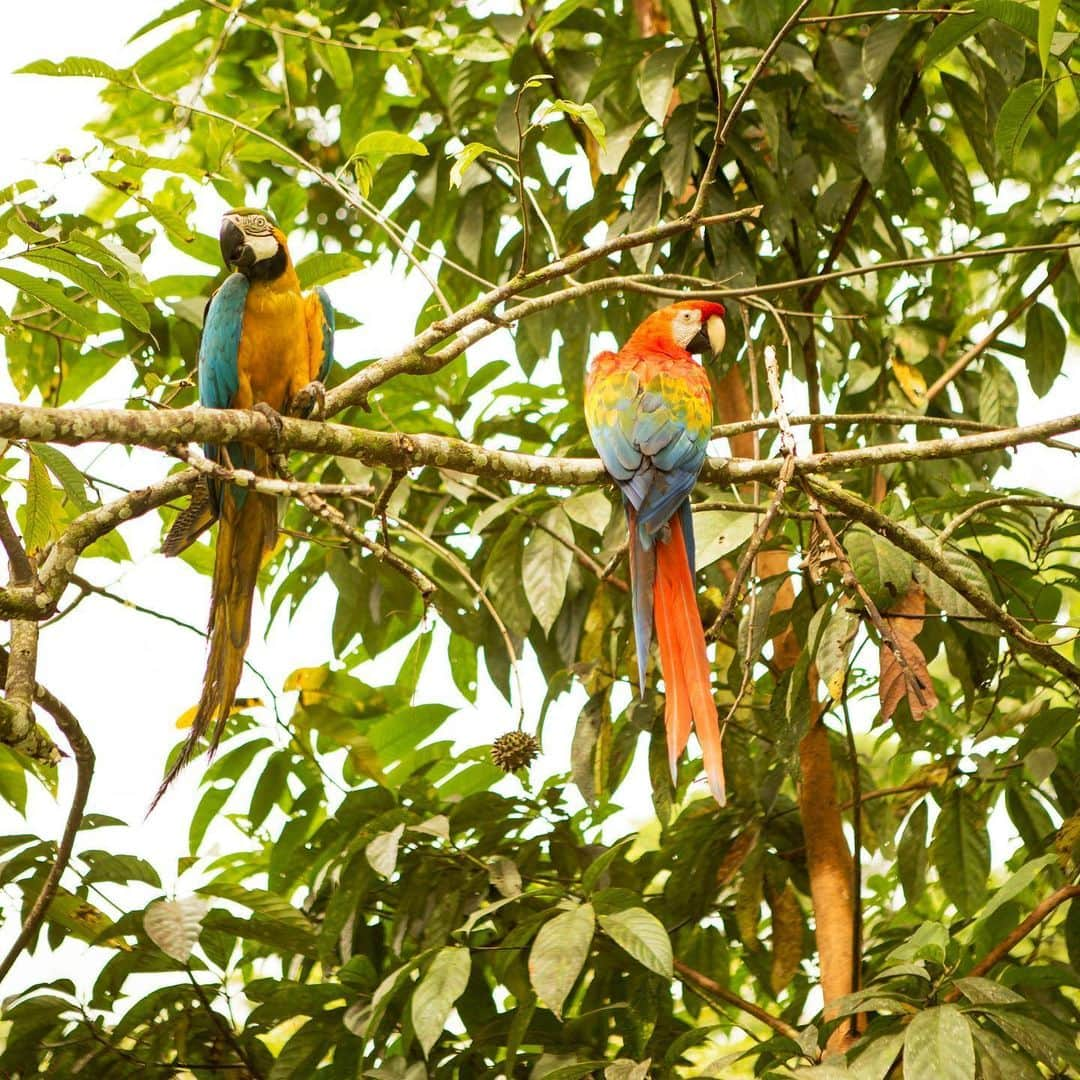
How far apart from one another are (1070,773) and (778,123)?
1266 millimetres

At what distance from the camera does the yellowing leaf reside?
249 centimetres

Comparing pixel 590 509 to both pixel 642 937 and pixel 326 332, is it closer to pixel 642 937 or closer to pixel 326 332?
pixel 326 332

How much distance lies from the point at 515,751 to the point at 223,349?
0.91 metres

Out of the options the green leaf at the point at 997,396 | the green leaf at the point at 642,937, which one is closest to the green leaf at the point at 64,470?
the green leaf at the point at 642,937

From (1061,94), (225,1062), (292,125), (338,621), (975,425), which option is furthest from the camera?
(1061,94)

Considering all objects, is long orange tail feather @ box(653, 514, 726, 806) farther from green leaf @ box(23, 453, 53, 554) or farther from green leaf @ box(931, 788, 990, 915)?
green leaf @ box(23, 453, 53, 554)

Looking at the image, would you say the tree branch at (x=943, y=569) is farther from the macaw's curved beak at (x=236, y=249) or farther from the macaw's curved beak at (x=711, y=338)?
the macaw's curved beak at (x=236, y=249)

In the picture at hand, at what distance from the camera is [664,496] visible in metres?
1.96

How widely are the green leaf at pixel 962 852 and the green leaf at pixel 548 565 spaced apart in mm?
746

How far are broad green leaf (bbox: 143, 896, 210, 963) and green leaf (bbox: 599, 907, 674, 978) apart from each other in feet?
1.85

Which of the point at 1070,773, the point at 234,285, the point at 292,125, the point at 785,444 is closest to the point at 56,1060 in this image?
the point at 234,285

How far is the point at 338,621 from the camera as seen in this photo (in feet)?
8.09

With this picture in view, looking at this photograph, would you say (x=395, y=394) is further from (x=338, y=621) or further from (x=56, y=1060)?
(x=56, y=1060)

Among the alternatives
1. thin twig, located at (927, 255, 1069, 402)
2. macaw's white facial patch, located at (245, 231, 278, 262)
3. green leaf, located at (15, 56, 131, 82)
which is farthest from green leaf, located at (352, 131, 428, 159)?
thin twig, located at (927, 255, 1069, 402)
